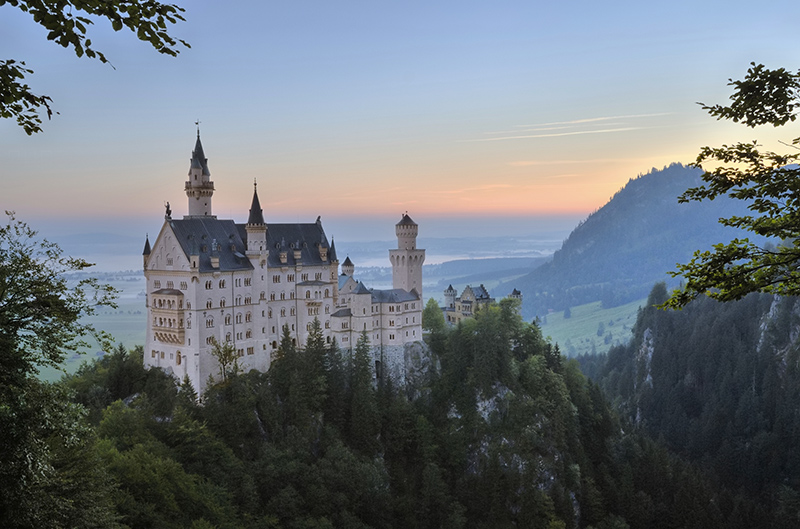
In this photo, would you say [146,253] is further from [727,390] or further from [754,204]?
[727,390]

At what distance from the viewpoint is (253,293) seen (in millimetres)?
75062

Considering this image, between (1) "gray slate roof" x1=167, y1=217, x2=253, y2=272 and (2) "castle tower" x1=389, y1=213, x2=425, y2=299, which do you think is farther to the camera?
(2) "castle tower" x1=389, y1=213, x2=425, y2=299

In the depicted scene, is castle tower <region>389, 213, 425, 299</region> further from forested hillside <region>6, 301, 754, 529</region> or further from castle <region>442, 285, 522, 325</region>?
castle <region>442, 285, 522, 325</region>

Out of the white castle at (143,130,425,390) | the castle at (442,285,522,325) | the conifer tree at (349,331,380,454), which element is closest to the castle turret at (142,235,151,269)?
the white castle at (143,130,425,390)

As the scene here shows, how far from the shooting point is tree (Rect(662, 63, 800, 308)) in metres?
16.2

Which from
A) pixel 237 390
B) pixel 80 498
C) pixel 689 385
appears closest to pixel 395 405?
pixel 237 390

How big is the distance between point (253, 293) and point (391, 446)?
2017 cm

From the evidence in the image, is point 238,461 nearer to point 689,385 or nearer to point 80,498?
point 80,498

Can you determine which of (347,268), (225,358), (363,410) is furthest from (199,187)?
(363,410)

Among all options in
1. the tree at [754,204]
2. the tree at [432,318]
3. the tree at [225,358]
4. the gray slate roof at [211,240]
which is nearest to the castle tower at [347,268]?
the tree at [432,318]

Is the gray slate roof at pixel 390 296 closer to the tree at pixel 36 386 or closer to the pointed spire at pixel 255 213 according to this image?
the pointed spire at pixel 255 213

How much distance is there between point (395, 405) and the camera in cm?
7844

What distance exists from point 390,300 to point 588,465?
95.3 ft

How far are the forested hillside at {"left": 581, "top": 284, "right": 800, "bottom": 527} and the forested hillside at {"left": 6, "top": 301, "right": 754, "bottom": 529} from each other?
78.3 ft
